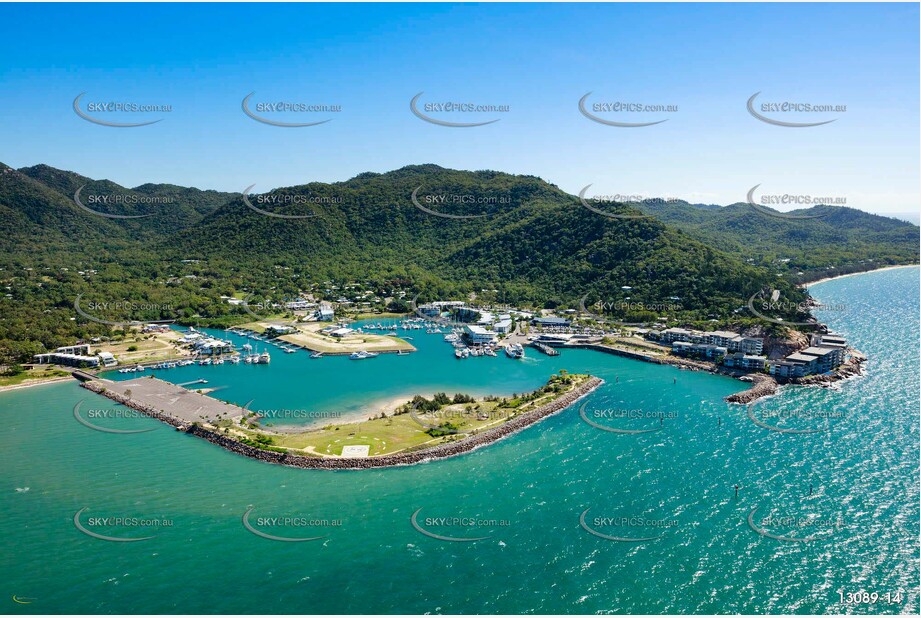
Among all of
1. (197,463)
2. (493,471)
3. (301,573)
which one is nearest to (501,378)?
(493,471)

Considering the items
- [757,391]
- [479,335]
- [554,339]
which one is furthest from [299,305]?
[757,391]

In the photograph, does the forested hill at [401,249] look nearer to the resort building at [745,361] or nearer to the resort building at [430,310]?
the resort building at [430,310]

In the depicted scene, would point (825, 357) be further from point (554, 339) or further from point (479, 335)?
point (479, 335)

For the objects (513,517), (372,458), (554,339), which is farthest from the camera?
(554,339)

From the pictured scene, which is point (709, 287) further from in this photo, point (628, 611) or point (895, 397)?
point (628, 611)

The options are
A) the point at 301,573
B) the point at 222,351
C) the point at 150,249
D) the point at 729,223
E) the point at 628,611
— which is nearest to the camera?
the point at 628,611

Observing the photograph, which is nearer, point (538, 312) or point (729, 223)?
point (538, 312)

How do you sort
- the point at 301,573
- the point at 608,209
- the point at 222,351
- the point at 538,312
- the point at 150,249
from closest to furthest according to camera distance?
1. the point at 301,573
2. the point at 222,351
3. the point at 538,312
4. the point at 608,209
5. the point at 150,249

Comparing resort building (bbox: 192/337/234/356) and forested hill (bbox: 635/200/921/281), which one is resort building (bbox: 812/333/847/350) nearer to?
forested hill (bbox: 635/200/921/281)
